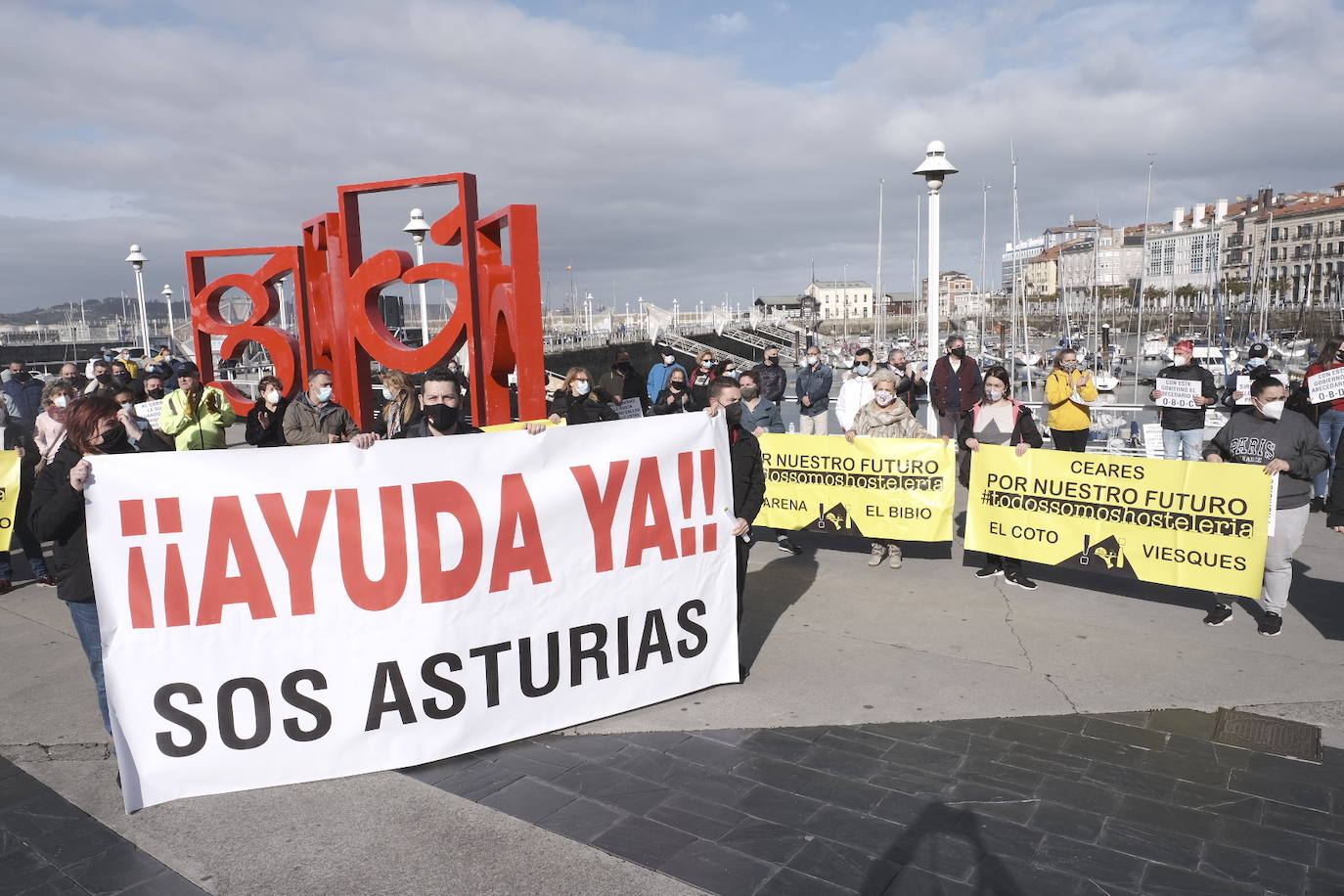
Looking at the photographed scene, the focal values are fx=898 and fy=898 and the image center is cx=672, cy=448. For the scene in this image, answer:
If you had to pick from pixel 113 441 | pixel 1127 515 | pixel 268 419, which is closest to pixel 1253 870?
pixel 1127 515

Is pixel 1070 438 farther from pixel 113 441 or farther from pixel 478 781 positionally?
pixel 113 441

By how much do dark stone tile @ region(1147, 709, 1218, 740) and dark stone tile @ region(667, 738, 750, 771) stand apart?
2.18 m

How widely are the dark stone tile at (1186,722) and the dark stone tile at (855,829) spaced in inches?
73.2

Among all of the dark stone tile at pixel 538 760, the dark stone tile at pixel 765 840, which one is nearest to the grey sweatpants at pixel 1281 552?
the dark stone tile at pixel 765 840

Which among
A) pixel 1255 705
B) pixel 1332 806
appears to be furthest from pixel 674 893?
pixel 1255 705

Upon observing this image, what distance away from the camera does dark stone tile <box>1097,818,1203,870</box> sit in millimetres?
3416

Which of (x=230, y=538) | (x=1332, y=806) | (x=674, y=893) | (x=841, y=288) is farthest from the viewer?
(x=841, y=288)

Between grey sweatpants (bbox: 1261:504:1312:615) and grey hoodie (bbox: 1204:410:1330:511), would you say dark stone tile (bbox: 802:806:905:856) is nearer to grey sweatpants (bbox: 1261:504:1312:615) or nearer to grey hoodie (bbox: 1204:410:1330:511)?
grey sweatpants (bbox: 1261:504:1312:615)

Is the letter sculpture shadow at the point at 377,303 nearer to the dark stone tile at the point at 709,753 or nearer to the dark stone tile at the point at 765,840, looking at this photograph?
the dark stone tile at the point at 709,753

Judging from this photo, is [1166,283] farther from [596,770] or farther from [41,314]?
[41,314]

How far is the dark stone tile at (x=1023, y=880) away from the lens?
322 centimetres

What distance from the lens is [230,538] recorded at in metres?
4.02

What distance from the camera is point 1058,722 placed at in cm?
471

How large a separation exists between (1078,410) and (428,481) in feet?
23.7
